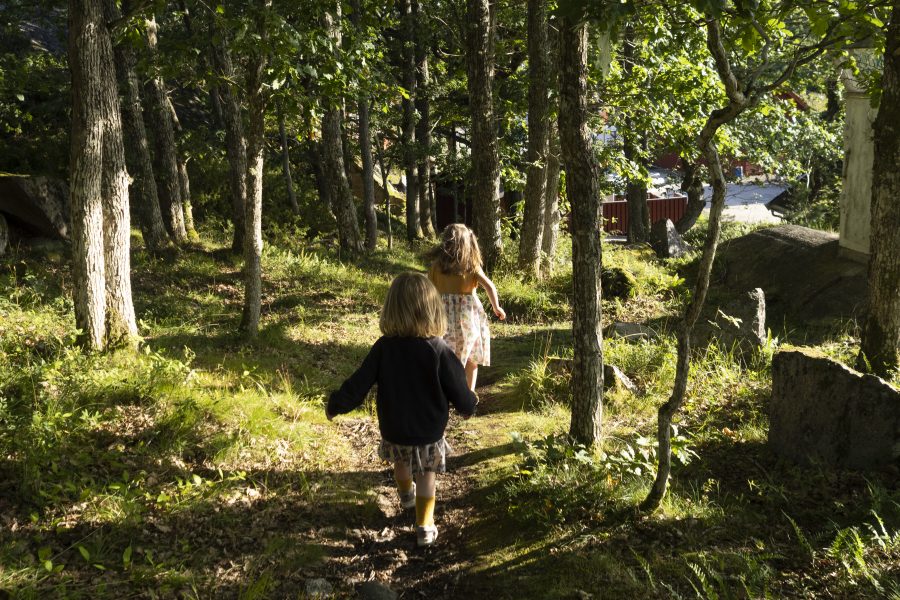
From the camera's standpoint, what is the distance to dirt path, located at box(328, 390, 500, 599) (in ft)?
13.9

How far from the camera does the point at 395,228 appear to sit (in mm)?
23250

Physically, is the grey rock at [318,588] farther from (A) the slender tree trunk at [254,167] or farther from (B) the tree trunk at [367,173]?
(B) the tree trunk at [367,173]

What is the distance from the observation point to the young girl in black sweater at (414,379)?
4348mm

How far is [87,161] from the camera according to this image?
6277mm

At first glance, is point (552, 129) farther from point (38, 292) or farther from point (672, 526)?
point (672, 526)

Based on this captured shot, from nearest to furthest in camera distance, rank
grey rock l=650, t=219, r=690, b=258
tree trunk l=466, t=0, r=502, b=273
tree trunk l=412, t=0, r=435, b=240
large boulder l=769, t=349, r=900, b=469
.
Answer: large boulder l=769, t=349, r=900, b=469, tree trunk l=466, t=0, r=502, b=273, grey rock l=650, t=219, r=690, b=258, tree trunk l=412, t=0, r=435, b=240

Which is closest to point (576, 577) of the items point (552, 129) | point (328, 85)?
point (328, 85)

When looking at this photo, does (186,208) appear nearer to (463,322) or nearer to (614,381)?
(463,322)

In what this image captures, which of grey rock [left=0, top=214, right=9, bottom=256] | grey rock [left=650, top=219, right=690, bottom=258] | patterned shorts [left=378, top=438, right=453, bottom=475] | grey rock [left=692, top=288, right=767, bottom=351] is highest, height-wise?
grey rock [left=0, top=214, right=9, bottom=256]

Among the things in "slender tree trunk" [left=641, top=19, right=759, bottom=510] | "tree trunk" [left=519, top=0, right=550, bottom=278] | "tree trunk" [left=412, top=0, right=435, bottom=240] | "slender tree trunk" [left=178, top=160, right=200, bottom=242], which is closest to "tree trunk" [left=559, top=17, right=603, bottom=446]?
"slender tree trunk" [left=641, top=19, right=759, bottom=510]

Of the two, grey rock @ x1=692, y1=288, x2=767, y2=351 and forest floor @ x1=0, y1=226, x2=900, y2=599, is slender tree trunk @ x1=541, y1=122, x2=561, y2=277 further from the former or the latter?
forest floor @ x1=0, y1=226, x2=900, y2=599

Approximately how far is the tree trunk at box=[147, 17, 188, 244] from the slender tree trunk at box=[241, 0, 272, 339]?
590cm

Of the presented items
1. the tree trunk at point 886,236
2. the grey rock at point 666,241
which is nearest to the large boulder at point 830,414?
the tree trunk at point 886,236

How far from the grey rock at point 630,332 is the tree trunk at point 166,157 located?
946 cm
